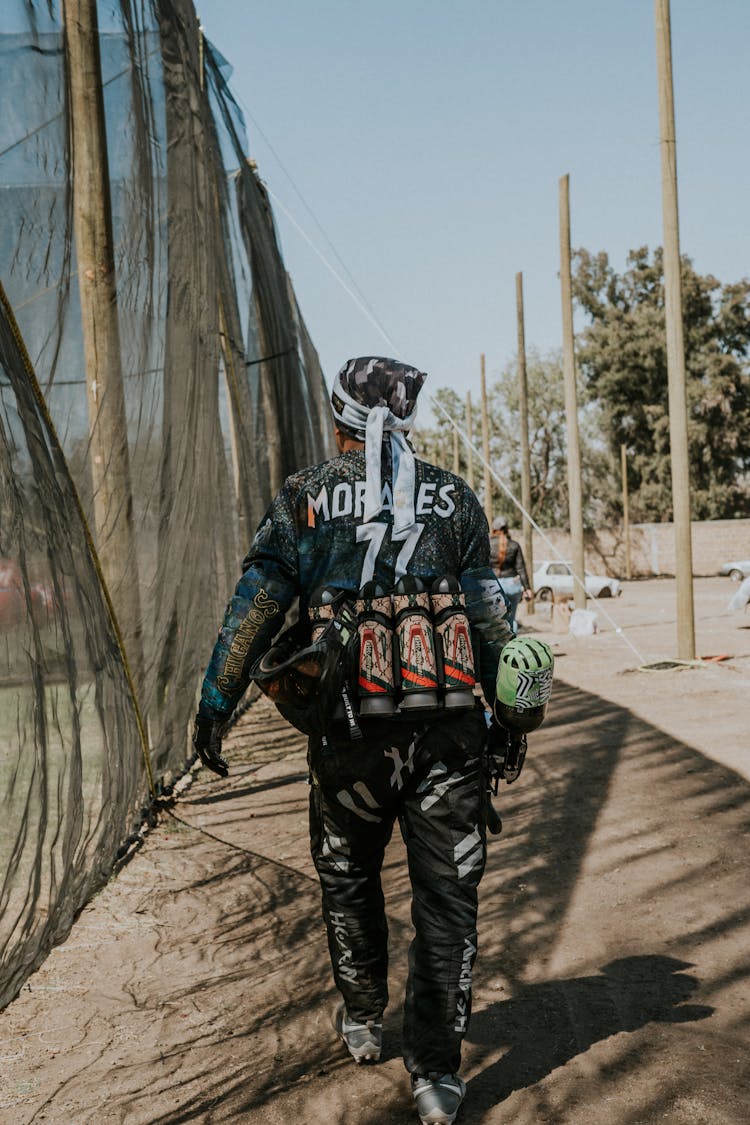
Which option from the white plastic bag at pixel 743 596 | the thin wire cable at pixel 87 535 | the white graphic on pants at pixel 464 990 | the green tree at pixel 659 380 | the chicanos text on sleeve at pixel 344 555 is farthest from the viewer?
the green tree at pixel 659 380

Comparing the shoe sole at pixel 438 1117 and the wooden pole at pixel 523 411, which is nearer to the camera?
the shoe sole at pixel 438 1117

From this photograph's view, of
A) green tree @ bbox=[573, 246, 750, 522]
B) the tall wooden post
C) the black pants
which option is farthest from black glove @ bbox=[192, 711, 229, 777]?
green tree @ bbox=[573, 246, 750, 522]

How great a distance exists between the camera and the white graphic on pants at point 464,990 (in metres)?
2.69

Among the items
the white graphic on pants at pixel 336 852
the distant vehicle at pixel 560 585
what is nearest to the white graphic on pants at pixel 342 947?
the white graphic on pants at pixel 336 852

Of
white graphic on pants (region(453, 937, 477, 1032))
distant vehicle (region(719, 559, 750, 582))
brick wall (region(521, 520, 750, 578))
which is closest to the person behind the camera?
white graphic on pants (region(453, 937, 477, 1032))

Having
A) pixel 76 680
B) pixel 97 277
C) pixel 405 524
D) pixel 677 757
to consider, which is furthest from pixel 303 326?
pixel 405 524

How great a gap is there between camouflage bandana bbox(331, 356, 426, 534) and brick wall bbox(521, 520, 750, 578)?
38.3 m

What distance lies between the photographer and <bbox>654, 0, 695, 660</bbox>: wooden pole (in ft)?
39.9

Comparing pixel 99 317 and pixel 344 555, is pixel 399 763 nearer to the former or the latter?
pixel 344 555

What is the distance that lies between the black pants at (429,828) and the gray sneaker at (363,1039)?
213 millimetres

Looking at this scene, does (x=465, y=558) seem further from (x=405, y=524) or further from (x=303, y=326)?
(x=303, y=326)

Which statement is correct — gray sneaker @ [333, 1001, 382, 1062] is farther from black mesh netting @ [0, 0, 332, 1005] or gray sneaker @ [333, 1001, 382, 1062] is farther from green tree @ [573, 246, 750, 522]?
green tree @ [573, 246, 750, 522]

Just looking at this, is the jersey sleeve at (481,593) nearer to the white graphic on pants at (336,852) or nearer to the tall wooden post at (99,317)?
the white graphic on pants at (336,852)

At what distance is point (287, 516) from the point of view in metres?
2.88
